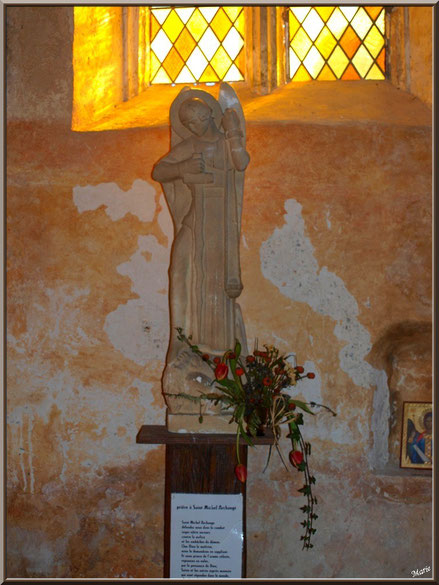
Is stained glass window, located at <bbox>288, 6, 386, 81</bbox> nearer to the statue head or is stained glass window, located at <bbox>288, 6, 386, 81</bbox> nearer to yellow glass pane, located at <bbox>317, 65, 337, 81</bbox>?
yellow glass pane, located at <bbox>317, 65, 337, 81</bbox>

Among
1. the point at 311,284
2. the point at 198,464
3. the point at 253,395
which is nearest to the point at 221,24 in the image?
the point at 311,284

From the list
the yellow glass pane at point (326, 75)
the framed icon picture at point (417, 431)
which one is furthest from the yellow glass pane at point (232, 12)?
the framed icon picture at point (417, 431)

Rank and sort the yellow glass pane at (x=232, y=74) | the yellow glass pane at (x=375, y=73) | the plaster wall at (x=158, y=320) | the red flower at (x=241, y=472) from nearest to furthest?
the red flower at (x=241, y=472), the plaster wall at (x=158, y=320), the yellow glass pane at (x=375, y=73), the yellow glass pane at (x=232, y=74)

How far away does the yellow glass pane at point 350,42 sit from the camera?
5586 millimetres

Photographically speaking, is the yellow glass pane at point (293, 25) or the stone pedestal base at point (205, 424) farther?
the yellow glass pane at point (293, 25)

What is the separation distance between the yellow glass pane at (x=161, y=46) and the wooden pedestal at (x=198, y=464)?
2.96 meters

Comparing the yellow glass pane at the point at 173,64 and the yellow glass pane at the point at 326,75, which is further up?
the yellow glass pane at the point at 173,64

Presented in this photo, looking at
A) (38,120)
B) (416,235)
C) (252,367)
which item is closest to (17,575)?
(252,367)

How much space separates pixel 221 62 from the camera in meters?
5.66

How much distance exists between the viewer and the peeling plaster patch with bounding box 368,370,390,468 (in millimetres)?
4902

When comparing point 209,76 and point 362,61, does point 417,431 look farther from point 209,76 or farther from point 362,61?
point 209,76

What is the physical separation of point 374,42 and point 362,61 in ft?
0.51

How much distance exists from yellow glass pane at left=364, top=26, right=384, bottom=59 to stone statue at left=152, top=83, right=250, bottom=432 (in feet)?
6.12

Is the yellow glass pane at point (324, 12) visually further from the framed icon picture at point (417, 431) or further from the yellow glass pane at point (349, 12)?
the framed icon picture at point (417, 431)
